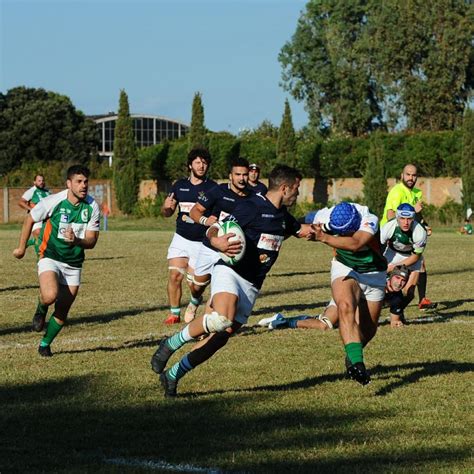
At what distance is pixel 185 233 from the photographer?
1502 cm

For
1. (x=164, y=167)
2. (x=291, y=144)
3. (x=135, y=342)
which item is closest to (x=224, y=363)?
(x=135, y=342)

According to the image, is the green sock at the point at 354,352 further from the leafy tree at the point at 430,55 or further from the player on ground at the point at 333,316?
the leafy tree at the point at 430,55

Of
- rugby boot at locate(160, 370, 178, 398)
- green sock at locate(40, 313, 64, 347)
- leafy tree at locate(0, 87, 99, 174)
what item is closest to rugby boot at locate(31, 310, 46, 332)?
green sock at locate(40, 313, 64, 347)

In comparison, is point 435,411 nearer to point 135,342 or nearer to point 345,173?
point 135,342

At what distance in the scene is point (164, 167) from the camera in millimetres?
64688

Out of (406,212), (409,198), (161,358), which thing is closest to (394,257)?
(406,212)

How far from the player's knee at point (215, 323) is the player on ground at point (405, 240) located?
563cm

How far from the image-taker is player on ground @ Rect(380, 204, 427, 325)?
1448cm

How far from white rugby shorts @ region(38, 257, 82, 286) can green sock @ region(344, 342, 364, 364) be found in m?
3.71

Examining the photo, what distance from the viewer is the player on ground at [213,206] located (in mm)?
12656

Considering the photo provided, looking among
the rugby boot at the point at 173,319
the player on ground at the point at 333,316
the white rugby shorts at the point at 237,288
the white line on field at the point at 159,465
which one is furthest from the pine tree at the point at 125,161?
the white line on field at the point at 159,465

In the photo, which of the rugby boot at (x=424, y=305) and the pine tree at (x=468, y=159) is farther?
the pine tree at (x=468, y=159)

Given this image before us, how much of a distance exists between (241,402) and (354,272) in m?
→ 1.78

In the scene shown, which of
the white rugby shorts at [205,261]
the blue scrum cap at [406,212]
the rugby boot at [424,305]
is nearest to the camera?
the white rugby shorts at [205,261]
